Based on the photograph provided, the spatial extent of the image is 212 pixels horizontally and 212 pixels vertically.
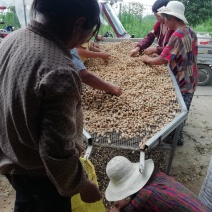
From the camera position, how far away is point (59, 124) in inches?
39.8

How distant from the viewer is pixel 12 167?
129 centimetres

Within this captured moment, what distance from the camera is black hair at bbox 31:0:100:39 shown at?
1.01m

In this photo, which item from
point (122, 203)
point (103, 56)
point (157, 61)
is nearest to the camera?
point (122, 203)

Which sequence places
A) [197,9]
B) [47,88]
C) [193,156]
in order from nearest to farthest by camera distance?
[47,88] → [193,156] → [197,9]

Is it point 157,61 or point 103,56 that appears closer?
point 157,61

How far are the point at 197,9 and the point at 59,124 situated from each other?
543 inches

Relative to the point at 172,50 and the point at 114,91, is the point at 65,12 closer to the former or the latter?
the point at 114,91

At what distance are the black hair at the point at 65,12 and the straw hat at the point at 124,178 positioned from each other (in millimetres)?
1063

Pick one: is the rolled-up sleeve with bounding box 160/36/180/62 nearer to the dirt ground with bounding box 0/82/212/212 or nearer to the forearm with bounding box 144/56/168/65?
the forearm with bounding box 144/56/168/65

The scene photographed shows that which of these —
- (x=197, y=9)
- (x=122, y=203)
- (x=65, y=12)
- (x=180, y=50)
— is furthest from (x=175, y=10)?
(x=197, y=9)

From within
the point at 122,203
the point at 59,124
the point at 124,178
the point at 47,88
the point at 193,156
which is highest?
the point at 47,88

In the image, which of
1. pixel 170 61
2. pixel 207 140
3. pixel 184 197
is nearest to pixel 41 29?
pixel 184 197

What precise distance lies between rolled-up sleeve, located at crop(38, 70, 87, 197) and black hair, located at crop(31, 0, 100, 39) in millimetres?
213

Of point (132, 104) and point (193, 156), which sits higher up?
point (132, 104)
